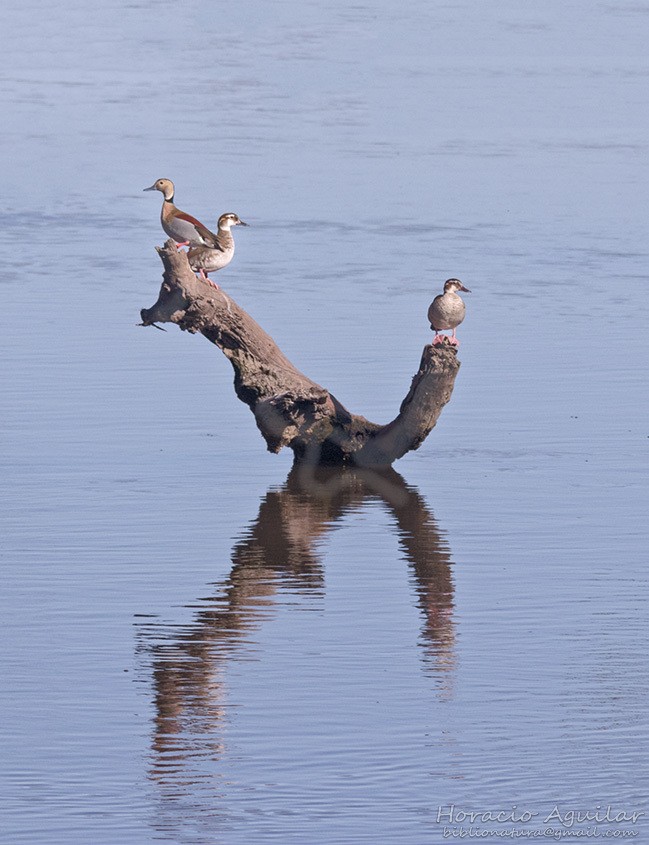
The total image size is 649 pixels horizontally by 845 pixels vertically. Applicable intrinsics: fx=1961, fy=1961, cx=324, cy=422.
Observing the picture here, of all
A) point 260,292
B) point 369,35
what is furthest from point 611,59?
point 260,292

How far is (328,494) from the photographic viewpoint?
14969 mm

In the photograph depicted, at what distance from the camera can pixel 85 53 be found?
42156 mm

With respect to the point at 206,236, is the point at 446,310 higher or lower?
lower

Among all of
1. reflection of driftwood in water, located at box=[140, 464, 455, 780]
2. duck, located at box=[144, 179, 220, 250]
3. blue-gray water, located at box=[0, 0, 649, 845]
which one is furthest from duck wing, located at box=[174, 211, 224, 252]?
reflection of driftwood in water, located at box=[140, 464, 455, 780]

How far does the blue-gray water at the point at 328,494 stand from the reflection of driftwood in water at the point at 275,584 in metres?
0.03

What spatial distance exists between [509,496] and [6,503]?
3.69 meters

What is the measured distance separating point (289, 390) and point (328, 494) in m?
0.88

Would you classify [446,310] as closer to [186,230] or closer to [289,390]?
[289,390]

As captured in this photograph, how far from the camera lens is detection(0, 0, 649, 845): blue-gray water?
8.95m

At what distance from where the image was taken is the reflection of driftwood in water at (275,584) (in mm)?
9625

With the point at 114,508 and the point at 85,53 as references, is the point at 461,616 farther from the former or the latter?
the point at 85,53

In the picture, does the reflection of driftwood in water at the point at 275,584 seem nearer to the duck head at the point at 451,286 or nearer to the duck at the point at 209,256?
the duck head at the point at 451,286

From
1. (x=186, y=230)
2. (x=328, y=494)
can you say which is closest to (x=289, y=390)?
(x=328, y=494)

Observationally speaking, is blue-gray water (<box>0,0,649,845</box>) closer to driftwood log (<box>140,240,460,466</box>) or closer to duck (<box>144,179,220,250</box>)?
driftwood log (<box>140,240,460,466</box>)
